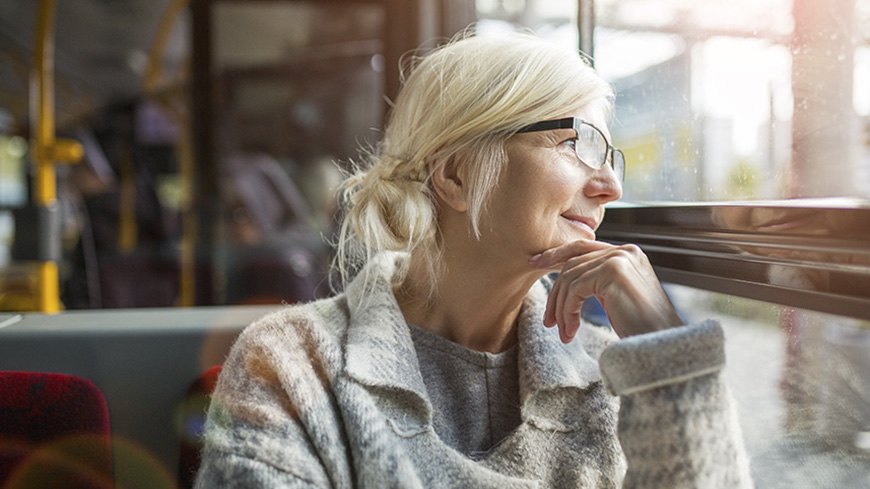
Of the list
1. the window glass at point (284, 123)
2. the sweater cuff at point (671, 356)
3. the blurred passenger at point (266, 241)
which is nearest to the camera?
the sweater cuff at point (671, 356)

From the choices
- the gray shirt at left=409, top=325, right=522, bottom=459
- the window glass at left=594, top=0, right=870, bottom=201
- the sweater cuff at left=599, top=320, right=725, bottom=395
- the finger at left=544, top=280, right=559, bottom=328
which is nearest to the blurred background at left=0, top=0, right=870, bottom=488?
the window glass at left=594, top=0, right=870, bottom=201

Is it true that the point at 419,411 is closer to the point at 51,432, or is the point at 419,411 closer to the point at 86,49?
the point at 51,432

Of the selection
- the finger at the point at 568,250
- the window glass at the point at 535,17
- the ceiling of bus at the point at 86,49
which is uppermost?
the ceiling of bus at the point at 86,49

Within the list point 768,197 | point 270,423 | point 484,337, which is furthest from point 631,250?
point 270,423

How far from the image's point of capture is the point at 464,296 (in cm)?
122

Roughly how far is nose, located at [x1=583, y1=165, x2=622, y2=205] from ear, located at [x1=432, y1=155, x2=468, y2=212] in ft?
0.64

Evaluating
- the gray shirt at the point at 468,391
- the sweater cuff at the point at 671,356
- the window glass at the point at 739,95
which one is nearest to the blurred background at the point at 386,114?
the window glass at the point at 739,95

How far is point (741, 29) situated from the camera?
1.13 metres

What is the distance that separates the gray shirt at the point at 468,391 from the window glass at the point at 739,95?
1.46 ft

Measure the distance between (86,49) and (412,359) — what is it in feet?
22.2

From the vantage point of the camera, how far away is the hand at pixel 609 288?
1.00 metres

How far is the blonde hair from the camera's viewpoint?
3.78 ft

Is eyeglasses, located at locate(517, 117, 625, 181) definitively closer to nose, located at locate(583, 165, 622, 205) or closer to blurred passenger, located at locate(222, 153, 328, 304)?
nose, located at locate(583, 165, 622, 205)

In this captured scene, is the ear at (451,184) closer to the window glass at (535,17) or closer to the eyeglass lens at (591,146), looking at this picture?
the eyeglass lens at (591,146)
